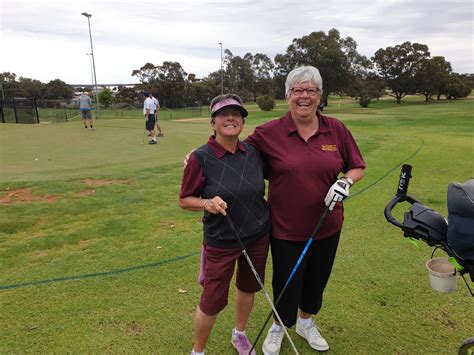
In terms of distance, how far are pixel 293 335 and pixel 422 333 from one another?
100 cm

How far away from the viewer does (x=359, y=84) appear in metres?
49.2

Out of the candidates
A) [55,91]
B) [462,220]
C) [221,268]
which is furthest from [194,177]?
[55,91]

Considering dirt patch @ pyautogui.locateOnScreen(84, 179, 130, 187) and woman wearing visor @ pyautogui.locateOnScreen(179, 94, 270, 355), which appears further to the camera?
dirt patch @ pyautogui.locateOnScreen(84, 179, 130, 187)

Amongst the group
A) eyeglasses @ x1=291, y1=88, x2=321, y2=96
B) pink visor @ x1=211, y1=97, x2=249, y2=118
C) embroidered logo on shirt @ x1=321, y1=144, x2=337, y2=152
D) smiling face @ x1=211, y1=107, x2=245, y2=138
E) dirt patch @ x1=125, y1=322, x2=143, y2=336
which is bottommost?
dirt patch @ x1=125, y1=322, x2=143, y2=336

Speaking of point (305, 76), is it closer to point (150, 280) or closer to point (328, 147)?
point (328, 147)

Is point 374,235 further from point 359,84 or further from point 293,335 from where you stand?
point 359,84

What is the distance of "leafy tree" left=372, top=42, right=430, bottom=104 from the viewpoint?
5491cm

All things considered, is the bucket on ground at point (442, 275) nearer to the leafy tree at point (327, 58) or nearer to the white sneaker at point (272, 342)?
the white sneaker at point (272, 342)

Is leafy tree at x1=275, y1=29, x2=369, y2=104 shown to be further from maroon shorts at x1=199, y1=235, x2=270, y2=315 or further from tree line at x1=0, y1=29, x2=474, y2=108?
maroon shorts at x1=199, y1=235, x2=270, y2=315

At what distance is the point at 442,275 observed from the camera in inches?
89.2

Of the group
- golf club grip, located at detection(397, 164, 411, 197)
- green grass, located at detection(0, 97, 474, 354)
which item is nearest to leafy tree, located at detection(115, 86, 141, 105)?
green grass, located at detection(0, 97, 474, 354)

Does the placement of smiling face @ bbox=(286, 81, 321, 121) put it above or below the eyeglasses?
below

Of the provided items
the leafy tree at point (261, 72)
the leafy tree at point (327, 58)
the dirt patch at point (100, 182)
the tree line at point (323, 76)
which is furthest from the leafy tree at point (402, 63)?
the dirt patch at point (100, 182)

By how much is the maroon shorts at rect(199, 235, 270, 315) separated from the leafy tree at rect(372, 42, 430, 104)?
59.0 meters
